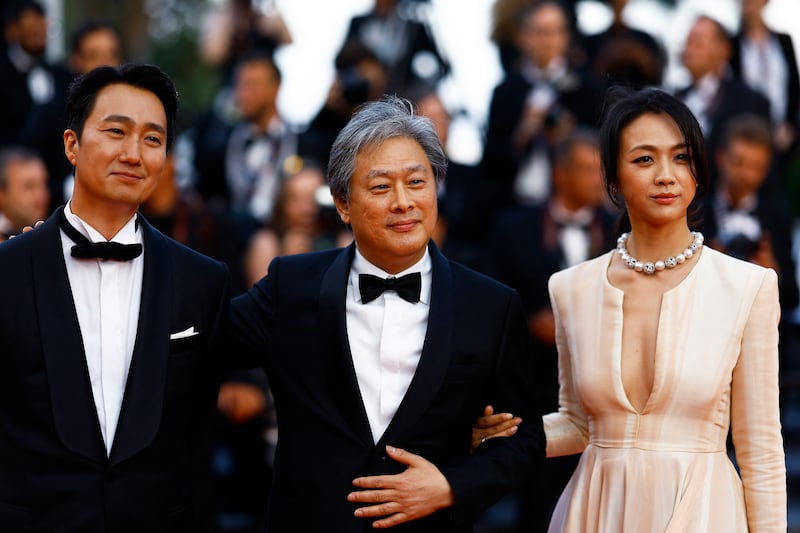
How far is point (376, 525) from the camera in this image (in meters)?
3.64

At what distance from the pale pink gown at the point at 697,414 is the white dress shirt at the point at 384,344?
55 centimetres

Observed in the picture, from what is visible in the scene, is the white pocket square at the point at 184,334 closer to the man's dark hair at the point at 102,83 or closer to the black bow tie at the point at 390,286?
the black bow tie at the point at 390,286

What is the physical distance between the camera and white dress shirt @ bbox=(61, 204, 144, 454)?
11.6 feet

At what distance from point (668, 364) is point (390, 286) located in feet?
2.92

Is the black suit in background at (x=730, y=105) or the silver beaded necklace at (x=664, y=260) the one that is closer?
the silver beaded necklace at (x=664, y=260)

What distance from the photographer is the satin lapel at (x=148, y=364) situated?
11.5ft

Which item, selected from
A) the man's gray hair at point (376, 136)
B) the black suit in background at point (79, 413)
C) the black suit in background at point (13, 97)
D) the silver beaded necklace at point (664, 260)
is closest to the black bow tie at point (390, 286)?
the man's gray hair at point (376, 136)

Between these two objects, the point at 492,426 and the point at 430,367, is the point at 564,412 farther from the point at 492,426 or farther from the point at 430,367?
the point at 430,367

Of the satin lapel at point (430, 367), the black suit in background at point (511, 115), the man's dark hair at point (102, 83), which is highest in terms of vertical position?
the black suit in background at point (511, 115)

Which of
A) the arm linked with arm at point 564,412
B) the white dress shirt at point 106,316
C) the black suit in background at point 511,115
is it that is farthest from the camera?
the black suit in background at point 511,115

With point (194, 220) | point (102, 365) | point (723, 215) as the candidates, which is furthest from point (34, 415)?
point (723, 215)

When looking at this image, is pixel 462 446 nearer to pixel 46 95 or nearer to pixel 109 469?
pixel 109 469

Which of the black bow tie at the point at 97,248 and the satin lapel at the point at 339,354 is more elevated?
the black bow tie at the point at 97,248

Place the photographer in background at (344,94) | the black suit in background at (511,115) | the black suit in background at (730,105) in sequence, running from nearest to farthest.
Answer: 1. the black suit in background at (730,105)
2. the black suit in background at (511,115)
3. the photographer in background at (344,94)
